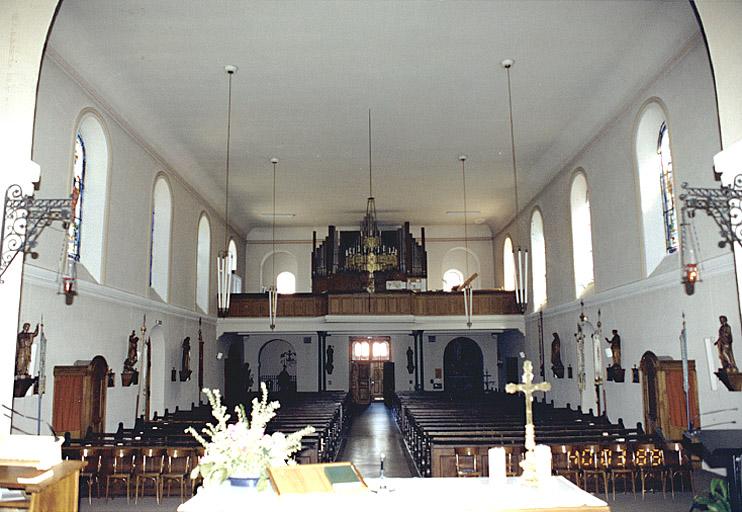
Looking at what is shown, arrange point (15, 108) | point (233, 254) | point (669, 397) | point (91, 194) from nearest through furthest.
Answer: point (15, 108) → point (669, 397) → point (91, 194) → point (233, 254)

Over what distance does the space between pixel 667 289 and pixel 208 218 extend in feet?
47.9

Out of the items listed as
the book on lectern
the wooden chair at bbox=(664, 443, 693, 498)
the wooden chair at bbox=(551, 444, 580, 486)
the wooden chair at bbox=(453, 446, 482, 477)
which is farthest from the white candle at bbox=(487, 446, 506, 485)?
the wooden chair at bbox=(664, 443, 693, 498)

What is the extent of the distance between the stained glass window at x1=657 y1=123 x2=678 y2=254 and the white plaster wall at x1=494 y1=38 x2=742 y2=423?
19.8 inches

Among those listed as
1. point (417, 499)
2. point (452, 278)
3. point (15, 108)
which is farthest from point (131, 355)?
point (452, 278)

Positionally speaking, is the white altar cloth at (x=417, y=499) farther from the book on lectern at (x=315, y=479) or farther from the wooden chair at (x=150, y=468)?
the wooden chair at (x=150, y=468)

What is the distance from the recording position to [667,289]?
12195 millimetres

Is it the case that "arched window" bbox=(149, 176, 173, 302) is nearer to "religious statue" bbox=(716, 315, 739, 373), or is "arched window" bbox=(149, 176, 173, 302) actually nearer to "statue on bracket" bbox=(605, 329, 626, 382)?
"statue on bracket" bbox=(605, 329, 626, 382)

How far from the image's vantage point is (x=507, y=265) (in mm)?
26375

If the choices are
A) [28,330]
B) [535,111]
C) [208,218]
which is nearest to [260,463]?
[28,330]

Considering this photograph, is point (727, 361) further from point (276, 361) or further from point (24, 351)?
point (276, 361)

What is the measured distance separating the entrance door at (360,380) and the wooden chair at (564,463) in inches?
769

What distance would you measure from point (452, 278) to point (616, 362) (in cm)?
1510

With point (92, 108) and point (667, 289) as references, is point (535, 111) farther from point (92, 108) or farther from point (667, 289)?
point (92, 108)

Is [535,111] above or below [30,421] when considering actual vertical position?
above
